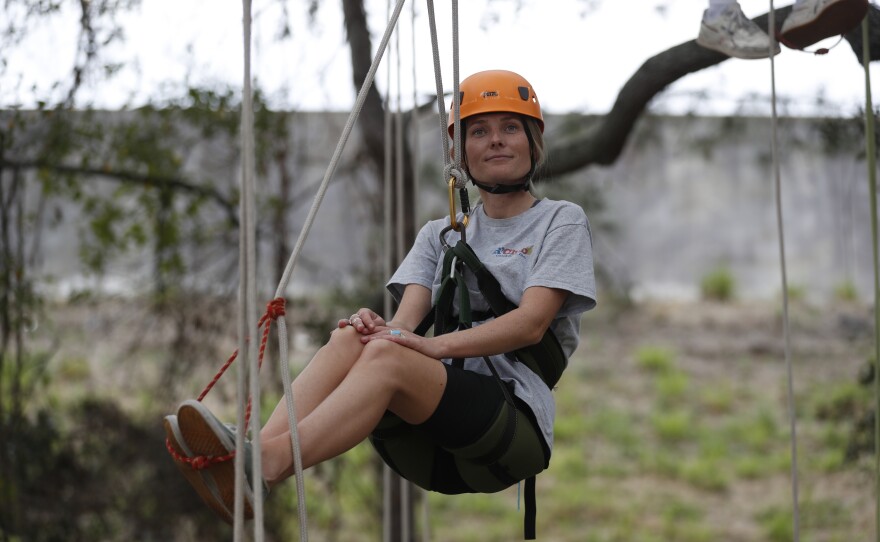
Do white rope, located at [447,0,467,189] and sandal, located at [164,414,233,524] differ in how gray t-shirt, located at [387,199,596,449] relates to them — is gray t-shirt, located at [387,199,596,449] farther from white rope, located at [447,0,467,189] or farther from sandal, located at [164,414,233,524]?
sandal, located at [164,414,233,524]

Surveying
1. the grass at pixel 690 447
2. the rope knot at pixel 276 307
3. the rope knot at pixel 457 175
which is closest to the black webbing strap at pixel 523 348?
the rope knot at pixel 457 175

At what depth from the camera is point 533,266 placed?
2320mm

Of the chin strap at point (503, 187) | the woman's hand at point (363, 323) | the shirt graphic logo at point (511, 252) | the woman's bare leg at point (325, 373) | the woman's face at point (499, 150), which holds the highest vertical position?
the woman's face at point (499, 150)

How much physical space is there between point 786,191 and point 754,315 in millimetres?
1191

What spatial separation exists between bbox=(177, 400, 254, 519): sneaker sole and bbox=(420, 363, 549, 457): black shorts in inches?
16.6

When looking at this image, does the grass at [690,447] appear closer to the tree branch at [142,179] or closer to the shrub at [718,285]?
the shrub at [718,285]

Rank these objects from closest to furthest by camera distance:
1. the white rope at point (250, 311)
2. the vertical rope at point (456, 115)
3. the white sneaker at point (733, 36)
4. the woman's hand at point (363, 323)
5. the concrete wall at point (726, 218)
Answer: the white rope at point (250, 311)
the woman's hand at point (363, 323)
the vertical rope at point (456, 115)
the white sneaker at point (733, 36)
the concrete wall at point (726, 218)

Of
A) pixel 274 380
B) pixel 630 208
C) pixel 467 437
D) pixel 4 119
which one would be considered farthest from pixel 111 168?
pixel 630 208

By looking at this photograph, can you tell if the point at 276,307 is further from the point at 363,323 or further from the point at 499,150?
the point at 499,150

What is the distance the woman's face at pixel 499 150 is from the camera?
2.43 m

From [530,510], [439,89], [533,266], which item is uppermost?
[439,89]

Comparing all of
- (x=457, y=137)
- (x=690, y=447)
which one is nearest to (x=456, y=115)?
(x=457, y=137)

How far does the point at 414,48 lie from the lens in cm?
378

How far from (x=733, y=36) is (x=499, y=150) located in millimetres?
1011
